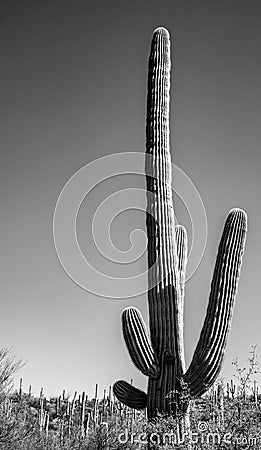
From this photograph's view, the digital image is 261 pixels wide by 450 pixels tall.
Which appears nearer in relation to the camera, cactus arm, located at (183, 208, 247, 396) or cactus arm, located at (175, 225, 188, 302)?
cactus arm, located at (183, 208, 247, 396)

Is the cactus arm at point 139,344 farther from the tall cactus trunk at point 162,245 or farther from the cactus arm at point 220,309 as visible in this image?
the cactus arm at point 220,309

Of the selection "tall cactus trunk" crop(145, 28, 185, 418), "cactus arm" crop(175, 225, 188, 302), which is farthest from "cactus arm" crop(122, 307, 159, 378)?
"cactus arm" crop(175, 225, 188, 302)

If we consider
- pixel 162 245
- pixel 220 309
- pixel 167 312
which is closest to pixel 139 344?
pixel 167 312

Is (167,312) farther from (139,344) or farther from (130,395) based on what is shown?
(130,395)

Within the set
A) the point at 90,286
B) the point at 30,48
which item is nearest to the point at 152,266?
the point at 90,286

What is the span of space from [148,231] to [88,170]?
8.00ft

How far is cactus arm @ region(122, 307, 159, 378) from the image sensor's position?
25.9ft

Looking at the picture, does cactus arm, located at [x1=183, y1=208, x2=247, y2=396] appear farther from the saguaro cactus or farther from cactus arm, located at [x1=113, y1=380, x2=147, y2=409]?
cactus arm, located at [x1=113, y1=380, x2=147, y2=409]

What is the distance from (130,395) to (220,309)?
1873 mm

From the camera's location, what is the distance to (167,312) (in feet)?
27.0

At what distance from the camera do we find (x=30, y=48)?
36.7ft

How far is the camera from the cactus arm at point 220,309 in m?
7.60

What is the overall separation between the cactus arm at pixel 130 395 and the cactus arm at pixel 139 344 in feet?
1.84

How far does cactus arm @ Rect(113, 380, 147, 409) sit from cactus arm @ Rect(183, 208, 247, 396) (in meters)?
0.88
